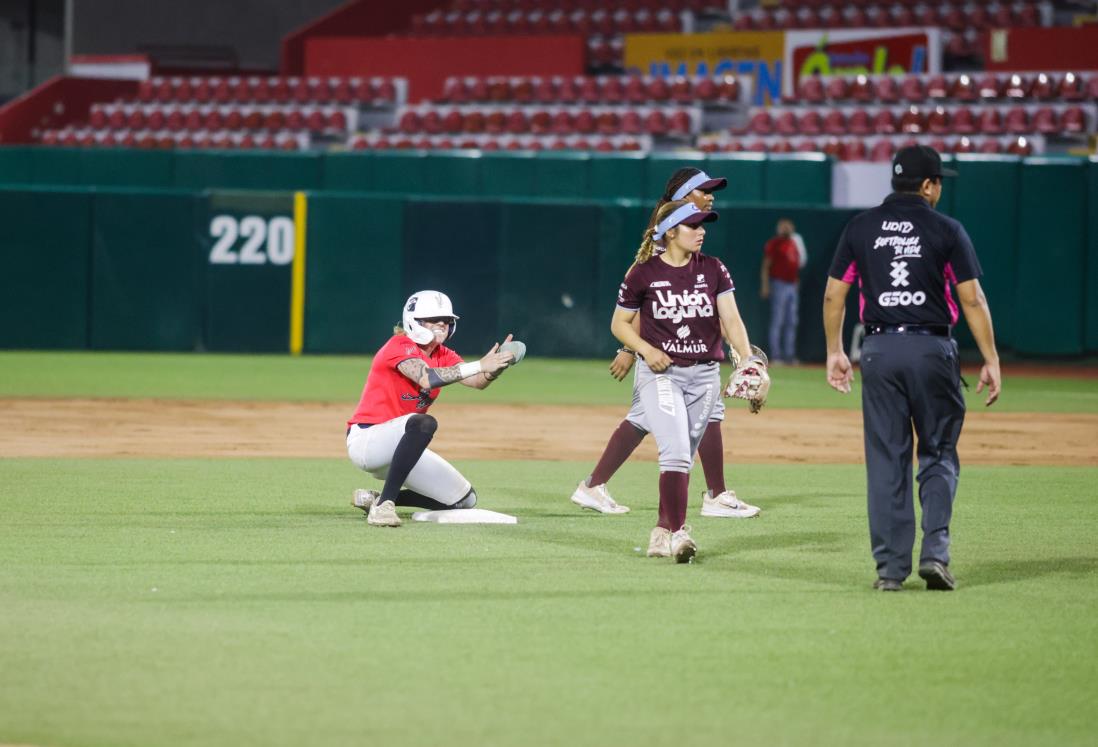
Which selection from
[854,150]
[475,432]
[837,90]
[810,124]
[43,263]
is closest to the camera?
[475,432]

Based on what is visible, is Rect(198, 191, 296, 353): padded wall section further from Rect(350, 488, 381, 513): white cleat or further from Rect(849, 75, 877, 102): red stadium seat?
Rect(350, 488, 381, 513): white cleat

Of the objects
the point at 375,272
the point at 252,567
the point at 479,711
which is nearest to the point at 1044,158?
the point at 375,272

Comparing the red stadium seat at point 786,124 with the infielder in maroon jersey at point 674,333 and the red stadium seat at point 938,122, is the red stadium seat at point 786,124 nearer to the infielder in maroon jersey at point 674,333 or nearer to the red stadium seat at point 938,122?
the red stadium seat at point 938,122

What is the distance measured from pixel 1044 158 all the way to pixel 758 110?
5810 millimetres

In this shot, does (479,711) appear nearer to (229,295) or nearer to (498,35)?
(229,295)

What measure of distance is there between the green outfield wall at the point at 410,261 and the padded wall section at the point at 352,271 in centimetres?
2

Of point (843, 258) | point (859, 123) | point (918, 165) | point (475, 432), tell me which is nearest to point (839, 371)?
point (843, 258)

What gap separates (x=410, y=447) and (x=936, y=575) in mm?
2963

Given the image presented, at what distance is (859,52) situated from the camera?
90.8 feet

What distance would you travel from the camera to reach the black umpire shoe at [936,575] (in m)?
6.96

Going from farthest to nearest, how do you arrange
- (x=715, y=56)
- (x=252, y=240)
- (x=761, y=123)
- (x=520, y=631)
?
(x=715, y=56) → (x=761, y=123) → (x=252, y=240) → (x=520, y=631)

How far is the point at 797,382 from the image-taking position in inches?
790

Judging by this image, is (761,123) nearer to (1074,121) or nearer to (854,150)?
(854,150)

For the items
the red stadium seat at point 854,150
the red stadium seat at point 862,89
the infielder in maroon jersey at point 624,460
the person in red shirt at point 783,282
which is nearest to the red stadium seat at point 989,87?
the red stadium seat at point 862,89
